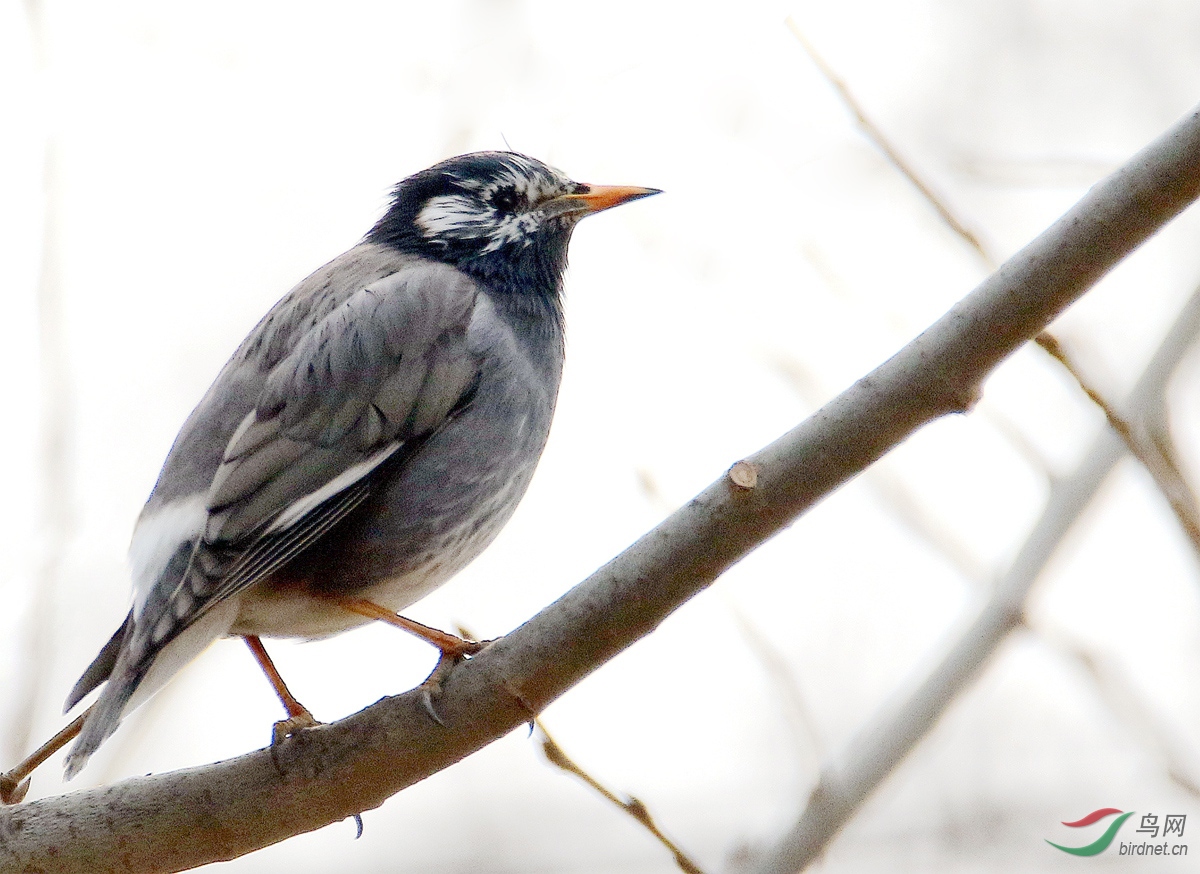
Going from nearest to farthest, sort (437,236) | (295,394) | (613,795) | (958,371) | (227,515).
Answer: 1. (958,371)
2. (613,795)
3. (227,515)
4. (295,394)
5. (437,236)

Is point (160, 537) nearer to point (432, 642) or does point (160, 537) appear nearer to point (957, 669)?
point (432, 642)

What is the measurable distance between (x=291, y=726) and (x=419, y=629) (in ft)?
1.66

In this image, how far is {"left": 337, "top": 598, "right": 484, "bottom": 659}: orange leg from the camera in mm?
3473

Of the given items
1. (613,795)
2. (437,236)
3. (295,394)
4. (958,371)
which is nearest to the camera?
(958,371)

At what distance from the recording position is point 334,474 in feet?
12.0

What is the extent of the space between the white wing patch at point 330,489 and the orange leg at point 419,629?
39 centimetres

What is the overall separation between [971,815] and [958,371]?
195 cm

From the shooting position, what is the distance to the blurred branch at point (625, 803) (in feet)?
9.18

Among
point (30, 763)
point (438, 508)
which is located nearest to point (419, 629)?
point (438, 508)

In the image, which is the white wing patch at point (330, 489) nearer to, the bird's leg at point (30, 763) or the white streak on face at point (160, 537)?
the white streak on face at point (160, 537)

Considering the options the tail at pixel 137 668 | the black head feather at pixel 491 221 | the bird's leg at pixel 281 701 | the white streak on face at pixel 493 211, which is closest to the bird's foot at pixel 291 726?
the bird's leg at pixel 281 701

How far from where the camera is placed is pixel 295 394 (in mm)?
3801

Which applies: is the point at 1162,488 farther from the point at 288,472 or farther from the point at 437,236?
the point at 437,236

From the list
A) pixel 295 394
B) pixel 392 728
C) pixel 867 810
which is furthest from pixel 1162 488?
pixel 295 394
